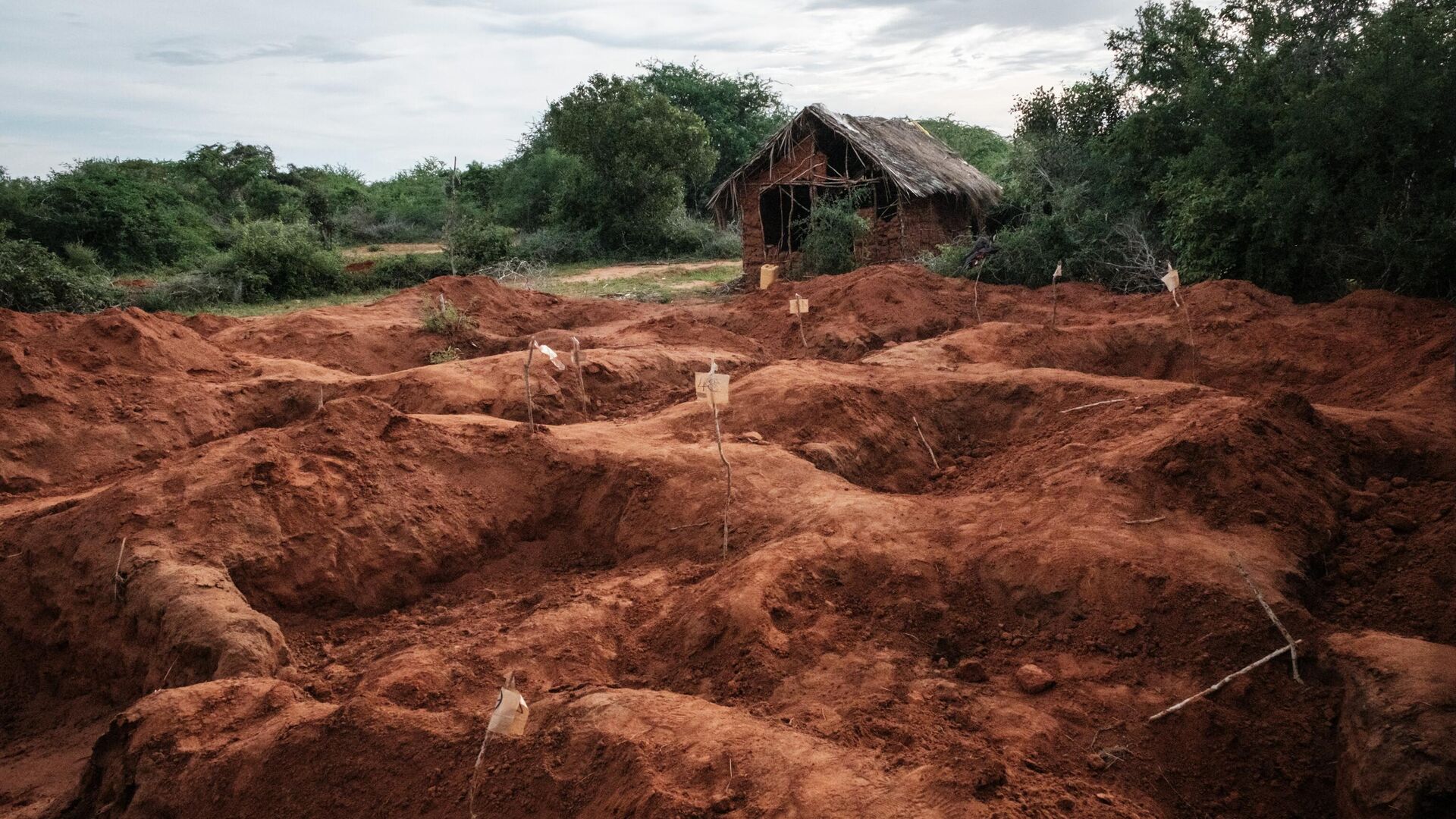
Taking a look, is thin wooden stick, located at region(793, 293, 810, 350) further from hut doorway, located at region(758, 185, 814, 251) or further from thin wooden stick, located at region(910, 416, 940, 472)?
hut doorway, located at region(758, 185, 814, 251)

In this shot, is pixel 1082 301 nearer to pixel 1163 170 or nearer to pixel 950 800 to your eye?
pixel 1163 170

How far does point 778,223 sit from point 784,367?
38.0 ft

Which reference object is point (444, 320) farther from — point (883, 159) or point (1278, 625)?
point (1278, 625)

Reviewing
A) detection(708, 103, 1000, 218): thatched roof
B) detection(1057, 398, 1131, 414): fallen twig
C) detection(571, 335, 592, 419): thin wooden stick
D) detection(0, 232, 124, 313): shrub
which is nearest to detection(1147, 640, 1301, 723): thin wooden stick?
detection(1057, 398, 1131, 414): fallen twig

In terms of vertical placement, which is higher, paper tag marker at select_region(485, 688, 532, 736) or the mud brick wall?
the mud brick wall

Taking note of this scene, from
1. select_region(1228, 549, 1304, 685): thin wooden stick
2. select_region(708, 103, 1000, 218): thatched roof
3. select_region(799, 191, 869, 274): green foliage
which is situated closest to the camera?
select_region(1228, 549, 1304, 685): thin wooden stick

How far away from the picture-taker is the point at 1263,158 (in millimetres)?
11469

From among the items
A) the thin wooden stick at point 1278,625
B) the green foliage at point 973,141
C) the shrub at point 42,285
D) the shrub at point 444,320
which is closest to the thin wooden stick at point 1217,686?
the thin wooden stick at point 1278,625

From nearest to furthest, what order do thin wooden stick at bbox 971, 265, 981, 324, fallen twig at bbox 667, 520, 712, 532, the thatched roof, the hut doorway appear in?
fallen twig at bbox 667, 520, 712, 532 → thin wooden stick at bbox 971, 265, 981, 324 → the thatched roof → the hut doorway

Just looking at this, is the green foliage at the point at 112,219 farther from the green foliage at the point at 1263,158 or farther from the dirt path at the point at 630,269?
the green foliage at the point at 1263,158

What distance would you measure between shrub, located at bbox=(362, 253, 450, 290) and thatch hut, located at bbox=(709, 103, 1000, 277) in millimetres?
5420

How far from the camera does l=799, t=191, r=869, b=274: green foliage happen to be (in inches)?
630

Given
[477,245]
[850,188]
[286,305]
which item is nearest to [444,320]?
[286,305]

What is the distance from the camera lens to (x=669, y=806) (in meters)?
2.91
